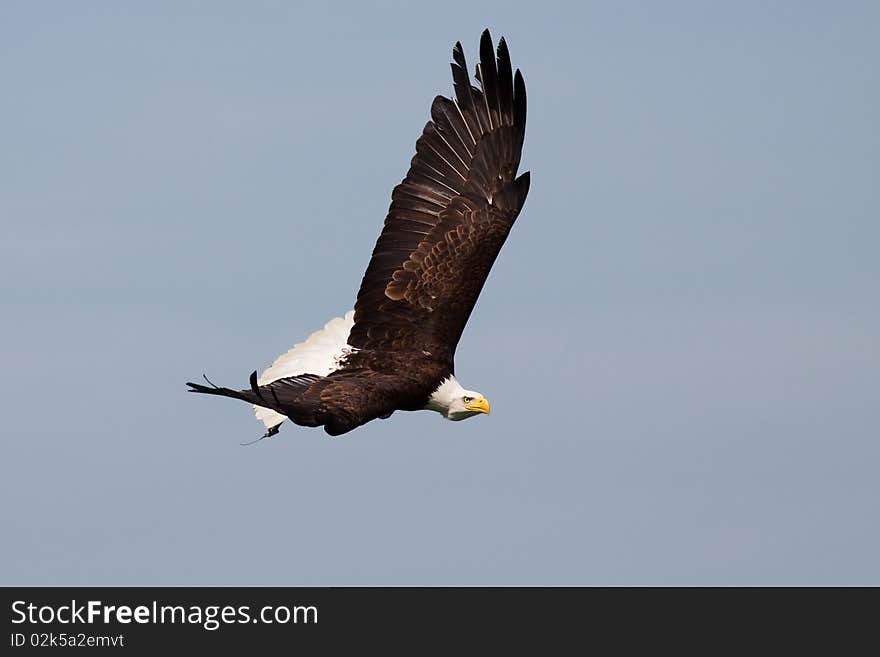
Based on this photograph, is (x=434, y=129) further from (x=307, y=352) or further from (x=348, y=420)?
(x=348, y=420)

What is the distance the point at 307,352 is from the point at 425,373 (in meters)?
1.50

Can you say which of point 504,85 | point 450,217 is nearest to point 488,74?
point 504,85

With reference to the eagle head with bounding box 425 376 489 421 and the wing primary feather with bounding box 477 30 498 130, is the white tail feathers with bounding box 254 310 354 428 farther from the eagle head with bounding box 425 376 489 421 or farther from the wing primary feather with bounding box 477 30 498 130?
the wing primary feather with bounding box 477 30 498 130

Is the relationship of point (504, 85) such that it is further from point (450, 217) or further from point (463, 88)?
point (450, 217)

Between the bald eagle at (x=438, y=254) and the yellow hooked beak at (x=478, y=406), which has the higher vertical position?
the bald eagle at (x=438, y=254)

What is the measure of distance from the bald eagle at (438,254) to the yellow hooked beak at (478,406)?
0.4 inches

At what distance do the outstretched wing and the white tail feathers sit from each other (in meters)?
0.26

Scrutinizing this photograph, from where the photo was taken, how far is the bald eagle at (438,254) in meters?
18.2

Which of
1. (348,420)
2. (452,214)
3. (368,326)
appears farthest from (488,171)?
(348,420)

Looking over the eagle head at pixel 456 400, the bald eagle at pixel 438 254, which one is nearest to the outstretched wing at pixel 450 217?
the bald eagle at pixel 438 254

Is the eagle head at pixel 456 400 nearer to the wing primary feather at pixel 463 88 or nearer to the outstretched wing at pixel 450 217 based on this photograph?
the outstretched wing at pixel 450 217

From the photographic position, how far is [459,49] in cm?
1877

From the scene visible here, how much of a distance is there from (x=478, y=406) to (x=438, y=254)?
1.75m

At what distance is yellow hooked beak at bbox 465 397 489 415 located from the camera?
18.2m
